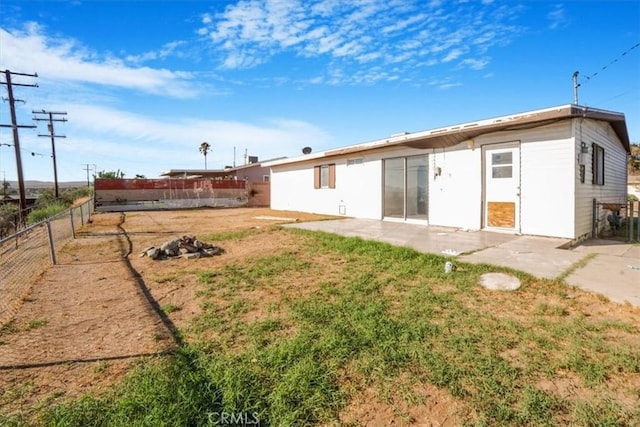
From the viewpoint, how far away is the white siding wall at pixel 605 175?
722cm

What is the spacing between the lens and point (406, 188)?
10805mm

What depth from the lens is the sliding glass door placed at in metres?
10.2

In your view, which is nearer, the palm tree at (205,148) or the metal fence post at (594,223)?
the metal fence post at (594,223)

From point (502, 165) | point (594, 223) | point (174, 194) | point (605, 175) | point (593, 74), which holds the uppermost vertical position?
point (593, 74)

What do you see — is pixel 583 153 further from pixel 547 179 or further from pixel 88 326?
pixel 88 326

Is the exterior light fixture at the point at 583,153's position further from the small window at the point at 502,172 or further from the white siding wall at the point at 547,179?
the small window at the point at 502,172

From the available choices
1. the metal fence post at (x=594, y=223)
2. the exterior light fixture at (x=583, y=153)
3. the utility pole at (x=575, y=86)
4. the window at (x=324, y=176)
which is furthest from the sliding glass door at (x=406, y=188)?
the utility pole at (x=575, y=86)

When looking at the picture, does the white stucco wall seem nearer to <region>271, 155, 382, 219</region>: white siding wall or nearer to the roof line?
<region>271, 155, 382, 219</region>: white siding wall

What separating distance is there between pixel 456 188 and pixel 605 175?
4551mm

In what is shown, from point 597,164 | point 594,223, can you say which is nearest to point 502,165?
point 594,223

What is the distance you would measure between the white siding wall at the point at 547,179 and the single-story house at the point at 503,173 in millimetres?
19

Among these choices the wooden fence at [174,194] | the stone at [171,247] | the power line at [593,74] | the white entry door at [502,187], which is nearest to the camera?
the stone at [171,247]

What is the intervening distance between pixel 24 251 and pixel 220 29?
700 cm
